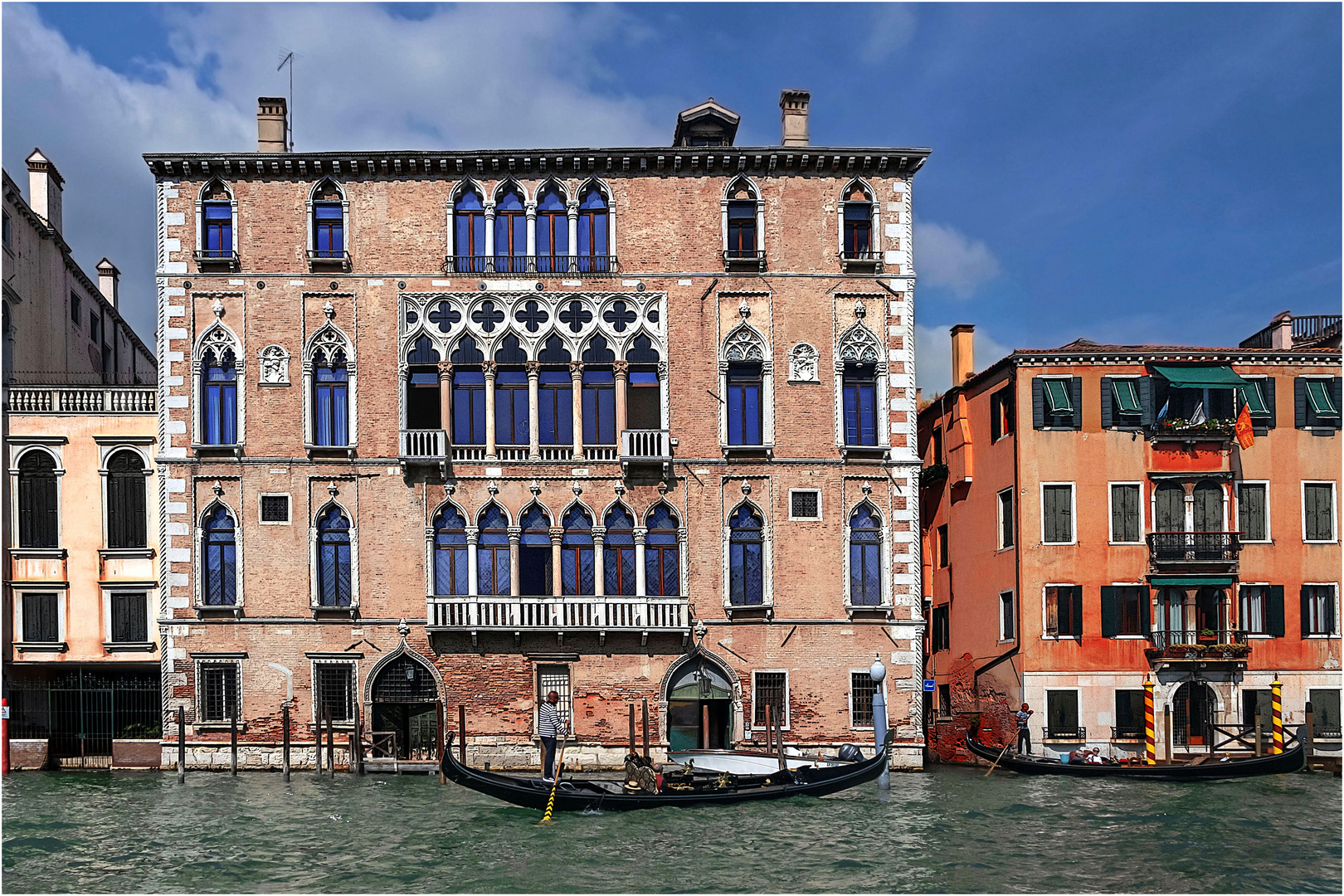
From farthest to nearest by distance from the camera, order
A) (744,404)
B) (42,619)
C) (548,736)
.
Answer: (42,619) → (744,404) → (548,736)

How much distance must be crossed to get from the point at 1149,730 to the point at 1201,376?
7801mm

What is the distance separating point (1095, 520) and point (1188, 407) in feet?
10.8

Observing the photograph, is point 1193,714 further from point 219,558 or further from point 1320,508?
point 219,558

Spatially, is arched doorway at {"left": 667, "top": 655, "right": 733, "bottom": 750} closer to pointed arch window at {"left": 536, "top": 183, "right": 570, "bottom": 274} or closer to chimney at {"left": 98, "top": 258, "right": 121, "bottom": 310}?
pointed arch window at {"left": 536, "top": 183, "right": 570, "bottom": 274}

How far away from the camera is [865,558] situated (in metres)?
29.3

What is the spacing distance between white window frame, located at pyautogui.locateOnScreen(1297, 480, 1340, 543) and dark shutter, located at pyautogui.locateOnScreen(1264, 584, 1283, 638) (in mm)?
1318

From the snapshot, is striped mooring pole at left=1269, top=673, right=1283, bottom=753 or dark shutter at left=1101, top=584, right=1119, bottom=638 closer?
striped mooring pole at left=1269, top=673, right=1283, bottom=753

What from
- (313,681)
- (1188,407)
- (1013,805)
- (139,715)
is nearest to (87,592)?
(139,715)

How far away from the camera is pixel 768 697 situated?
1137 inches

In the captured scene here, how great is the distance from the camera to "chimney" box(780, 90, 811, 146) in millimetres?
30453

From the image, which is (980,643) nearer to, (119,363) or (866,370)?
(866,370)

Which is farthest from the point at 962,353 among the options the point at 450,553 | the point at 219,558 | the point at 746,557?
the point at 219,558

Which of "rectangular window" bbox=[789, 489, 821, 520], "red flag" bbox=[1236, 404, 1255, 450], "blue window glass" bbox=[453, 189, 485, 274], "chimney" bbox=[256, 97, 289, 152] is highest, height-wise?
"chimney" bbox=[256, 97, 289, 152]

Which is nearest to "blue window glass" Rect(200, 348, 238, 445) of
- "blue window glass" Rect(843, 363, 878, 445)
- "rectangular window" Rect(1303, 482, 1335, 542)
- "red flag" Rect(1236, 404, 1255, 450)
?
"blue window glass" Rect(843, 363, 878, 445)
